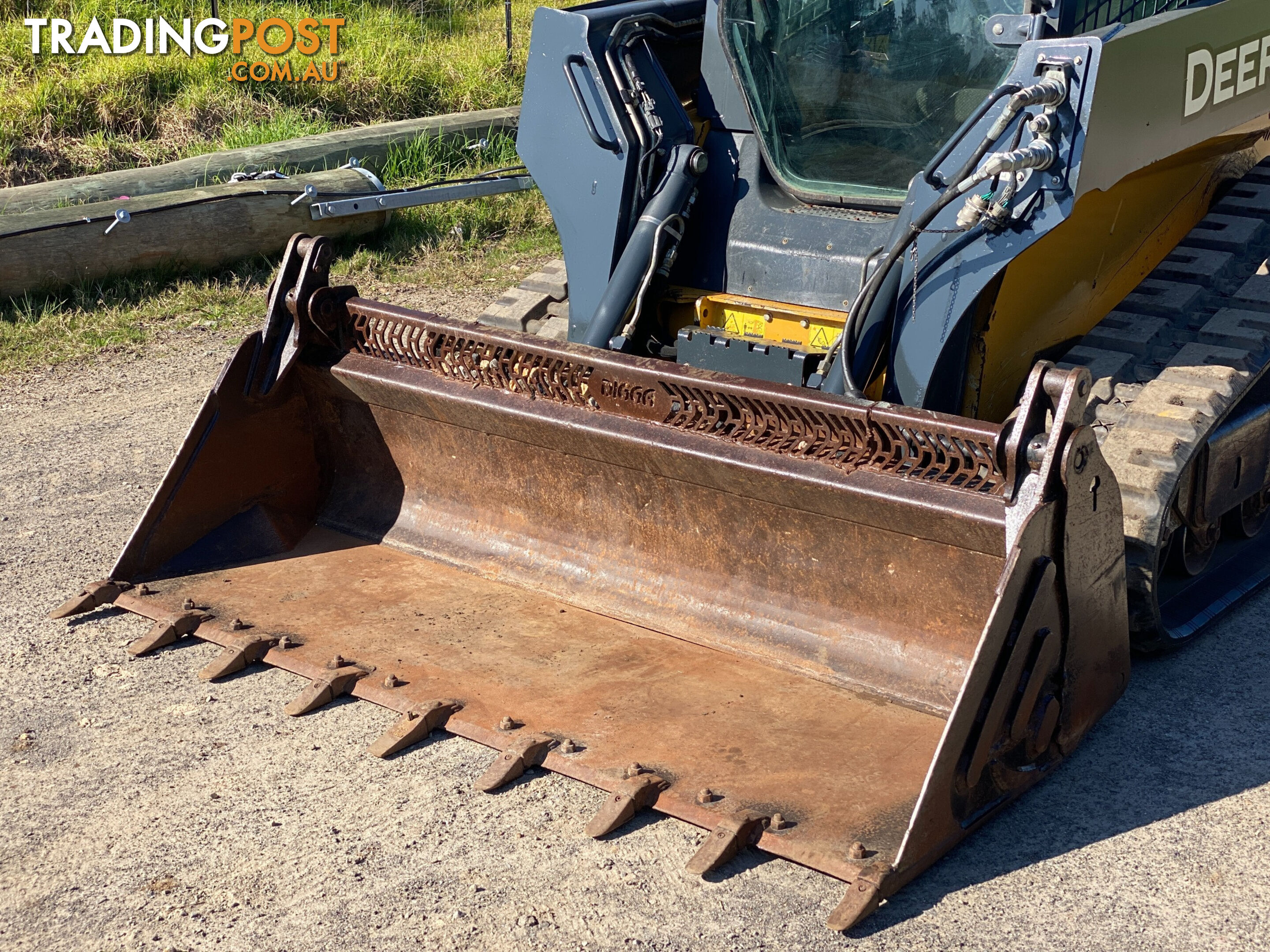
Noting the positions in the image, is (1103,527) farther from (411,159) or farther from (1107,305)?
(411,159)

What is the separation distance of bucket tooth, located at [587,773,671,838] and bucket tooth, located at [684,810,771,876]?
18 cm

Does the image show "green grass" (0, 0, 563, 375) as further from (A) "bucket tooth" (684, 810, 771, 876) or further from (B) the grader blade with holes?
(A) "bucket tooth" (684, 810, 771, 876)

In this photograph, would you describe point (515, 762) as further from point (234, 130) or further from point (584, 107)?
point (234, 130)

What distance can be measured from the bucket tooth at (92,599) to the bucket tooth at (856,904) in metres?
2.42

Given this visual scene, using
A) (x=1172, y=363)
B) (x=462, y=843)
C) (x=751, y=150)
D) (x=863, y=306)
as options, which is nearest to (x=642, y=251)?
(x=751, y=150)

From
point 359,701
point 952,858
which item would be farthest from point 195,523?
point 952,858

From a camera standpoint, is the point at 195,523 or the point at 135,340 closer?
the point at 195,523

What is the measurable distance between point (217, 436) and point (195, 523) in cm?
28

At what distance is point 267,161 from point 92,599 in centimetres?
518

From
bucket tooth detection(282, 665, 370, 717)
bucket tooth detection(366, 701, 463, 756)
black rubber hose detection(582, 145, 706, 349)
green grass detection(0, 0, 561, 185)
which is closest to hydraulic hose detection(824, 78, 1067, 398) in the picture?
black rubber hose detection(582, 145, 706, 349)

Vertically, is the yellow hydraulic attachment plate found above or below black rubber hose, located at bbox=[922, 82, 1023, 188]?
below

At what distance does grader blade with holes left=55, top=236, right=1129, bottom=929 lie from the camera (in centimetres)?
295

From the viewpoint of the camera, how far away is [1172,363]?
3922 mm

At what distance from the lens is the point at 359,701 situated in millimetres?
3631
